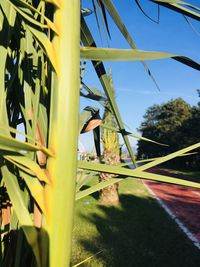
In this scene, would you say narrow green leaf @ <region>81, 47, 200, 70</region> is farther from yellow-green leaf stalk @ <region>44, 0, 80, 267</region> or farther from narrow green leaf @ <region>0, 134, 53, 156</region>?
narrow green leaf @ <region>0, 134, 53, 156</region>

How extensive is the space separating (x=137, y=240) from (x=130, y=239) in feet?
0.55

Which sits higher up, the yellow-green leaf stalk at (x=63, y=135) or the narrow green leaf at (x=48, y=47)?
the narrow green leaf at (x=48, y=47)

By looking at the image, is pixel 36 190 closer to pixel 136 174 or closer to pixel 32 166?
pixel 32 166

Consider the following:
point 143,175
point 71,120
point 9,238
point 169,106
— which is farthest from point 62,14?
point 169,106

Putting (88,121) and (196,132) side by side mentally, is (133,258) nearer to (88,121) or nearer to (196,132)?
(88,121)

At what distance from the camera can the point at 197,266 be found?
244 inches

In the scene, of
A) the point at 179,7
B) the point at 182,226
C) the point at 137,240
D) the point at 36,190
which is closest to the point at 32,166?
the point at 36,190

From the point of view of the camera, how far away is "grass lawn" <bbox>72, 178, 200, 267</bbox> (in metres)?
6.54

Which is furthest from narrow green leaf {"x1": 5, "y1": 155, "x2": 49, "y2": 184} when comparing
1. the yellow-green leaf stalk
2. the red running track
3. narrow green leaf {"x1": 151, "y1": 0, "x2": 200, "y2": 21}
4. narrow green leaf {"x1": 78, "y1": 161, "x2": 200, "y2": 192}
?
the red running track

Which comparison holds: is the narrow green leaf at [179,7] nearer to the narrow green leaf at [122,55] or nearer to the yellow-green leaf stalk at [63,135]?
the narrow green leaf at [122,55]

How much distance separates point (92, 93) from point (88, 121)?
9 cm

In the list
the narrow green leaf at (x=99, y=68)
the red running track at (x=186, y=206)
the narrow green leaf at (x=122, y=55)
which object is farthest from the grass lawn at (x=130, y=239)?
the narrow green leaf at (x=122, y=55)

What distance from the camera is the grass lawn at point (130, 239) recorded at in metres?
6.54

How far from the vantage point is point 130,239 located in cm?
815
